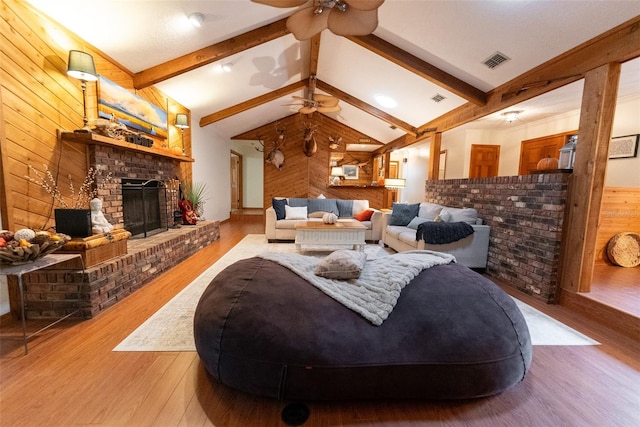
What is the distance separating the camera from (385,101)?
206 inches

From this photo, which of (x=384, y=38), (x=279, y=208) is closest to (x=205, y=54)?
(x=384, y=38)

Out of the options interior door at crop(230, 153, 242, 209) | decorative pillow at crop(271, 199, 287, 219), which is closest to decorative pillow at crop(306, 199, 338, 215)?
decorative pillow at crop(271, 199, 287, 219)

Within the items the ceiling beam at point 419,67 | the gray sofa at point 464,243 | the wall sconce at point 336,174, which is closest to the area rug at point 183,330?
the gray sofa at point 464,243

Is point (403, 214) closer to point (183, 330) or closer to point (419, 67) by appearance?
point (419, 67)

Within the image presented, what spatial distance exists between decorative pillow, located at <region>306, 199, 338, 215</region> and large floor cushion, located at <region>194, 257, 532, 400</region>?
420 centimetres

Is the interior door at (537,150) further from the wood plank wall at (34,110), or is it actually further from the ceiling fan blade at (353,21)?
the wood plank wall at (34,110)

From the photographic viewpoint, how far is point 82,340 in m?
1.81

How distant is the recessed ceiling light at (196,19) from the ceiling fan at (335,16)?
1.15 meters

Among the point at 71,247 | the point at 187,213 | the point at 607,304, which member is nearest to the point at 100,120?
the point at 71,247

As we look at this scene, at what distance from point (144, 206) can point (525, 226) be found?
4856mm

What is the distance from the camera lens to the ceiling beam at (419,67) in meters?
3.53

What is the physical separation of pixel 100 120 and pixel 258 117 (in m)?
4.50

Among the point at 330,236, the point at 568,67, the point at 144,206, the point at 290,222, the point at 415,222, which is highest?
the point at 568,67

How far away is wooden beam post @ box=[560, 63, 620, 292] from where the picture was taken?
219 cm
